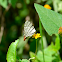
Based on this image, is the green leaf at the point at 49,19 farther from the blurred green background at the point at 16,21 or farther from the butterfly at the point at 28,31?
the blurred green background at the point at 16,21

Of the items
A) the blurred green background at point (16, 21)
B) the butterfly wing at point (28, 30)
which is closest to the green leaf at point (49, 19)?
the butterfly wing at point (28, 30)

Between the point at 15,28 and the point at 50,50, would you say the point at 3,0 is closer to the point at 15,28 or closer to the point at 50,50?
the point at 50,50

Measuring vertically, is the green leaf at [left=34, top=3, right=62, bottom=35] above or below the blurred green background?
above

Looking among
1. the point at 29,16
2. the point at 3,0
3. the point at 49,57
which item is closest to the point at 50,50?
the point at 49,57

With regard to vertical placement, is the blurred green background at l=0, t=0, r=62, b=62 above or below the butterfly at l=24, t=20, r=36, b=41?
below

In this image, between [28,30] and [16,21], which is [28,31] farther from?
[16,21]

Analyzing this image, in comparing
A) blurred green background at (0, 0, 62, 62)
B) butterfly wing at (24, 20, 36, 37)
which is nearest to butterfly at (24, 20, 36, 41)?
butterfly wing at (24, 20, 36, 37)

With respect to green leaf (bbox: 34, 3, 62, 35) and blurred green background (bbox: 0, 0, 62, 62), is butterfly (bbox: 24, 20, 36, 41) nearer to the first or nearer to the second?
green leaf (bbox: 34, 3, 62, 35)

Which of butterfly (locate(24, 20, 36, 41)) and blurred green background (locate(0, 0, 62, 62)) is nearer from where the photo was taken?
butterfly (locate(24, 20, 36, 41))

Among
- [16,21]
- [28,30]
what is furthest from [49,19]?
[16,21]
